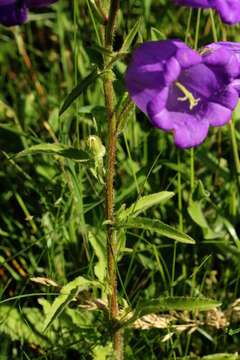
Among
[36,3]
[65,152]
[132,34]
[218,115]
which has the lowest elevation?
[65,152]

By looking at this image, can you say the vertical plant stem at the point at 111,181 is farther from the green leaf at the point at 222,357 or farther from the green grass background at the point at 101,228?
the green leaf at the point at 222,357

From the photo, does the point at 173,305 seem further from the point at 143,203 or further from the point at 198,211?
the point at 198,211

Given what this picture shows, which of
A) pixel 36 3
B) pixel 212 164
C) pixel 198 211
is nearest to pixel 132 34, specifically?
pixel 36 3

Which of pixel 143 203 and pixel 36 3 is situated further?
pixel 143 203

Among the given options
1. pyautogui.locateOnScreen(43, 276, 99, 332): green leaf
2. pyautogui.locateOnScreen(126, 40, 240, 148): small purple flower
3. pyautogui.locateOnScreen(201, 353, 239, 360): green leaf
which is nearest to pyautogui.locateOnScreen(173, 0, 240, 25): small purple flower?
pyautogui.locateOnScreen(126, 40, 240, 148): small purple flower

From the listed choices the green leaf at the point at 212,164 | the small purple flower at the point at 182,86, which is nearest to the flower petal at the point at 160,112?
the small purple flower at the point at 182,86

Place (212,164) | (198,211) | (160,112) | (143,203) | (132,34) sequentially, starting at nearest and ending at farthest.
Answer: (160,112) → (132,34) → (143,203) → (198,211) → (212,164)

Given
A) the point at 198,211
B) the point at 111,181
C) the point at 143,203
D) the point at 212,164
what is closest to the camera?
the point at 111,181
